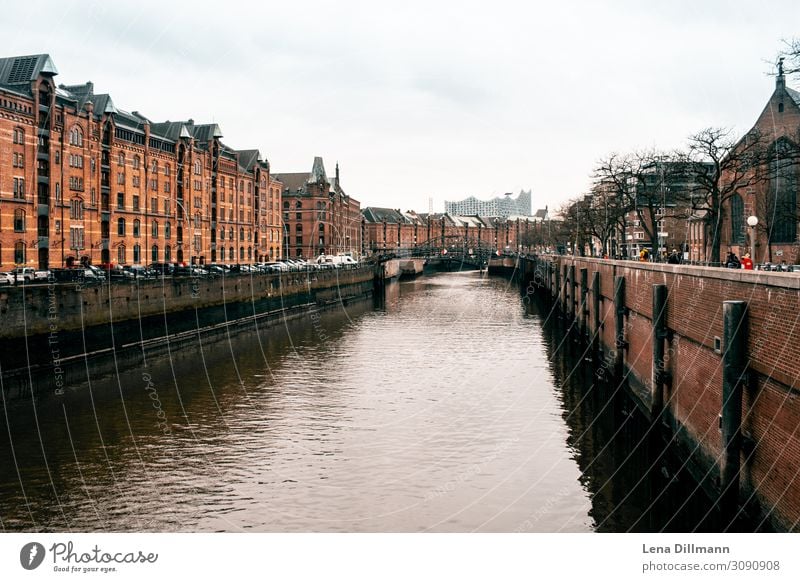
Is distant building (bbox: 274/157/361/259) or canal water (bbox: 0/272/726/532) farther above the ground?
distant building (bbox: 274/157/361/259)

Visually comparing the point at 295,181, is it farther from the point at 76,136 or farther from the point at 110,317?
the point at 110,317

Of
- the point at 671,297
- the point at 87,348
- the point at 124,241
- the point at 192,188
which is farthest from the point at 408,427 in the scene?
the point at 192,188

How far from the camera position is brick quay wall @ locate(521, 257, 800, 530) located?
13.0m

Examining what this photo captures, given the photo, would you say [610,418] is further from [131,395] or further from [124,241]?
[124,241]

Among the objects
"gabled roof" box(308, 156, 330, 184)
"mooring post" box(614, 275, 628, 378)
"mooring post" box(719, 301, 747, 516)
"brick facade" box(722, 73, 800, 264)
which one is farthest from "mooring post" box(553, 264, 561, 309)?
"gabled roof" box(308, 156, 330, 184)

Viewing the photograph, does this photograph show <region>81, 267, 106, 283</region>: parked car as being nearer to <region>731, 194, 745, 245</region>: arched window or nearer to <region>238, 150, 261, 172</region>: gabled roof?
<region>238, 150, 261, 172</region>: gabled roof

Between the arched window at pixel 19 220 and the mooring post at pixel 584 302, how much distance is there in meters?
40.2

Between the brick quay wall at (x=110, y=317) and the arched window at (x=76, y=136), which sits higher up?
the arched window at (x=76, y=136)

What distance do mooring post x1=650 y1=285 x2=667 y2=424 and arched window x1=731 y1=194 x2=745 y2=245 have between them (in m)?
53.9

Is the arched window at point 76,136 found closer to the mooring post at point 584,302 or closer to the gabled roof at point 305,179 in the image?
the mooring post at point 584,302

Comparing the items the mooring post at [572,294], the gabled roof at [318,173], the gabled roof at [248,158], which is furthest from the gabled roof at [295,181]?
the mooring post at [572,294]

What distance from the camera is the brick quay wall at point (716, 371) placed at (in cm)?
1298

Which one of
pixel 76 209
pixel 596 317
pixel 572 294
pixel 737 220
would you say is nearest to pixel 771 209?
pixel 737 220

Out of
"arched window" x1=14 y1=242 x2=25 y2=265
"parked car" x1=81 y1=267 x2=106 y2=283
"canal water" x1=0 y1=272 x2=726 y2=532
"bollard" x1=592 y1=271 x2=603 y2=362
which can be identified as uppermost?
"arched window" x1=14 y1=242 x2=25 y2=265
